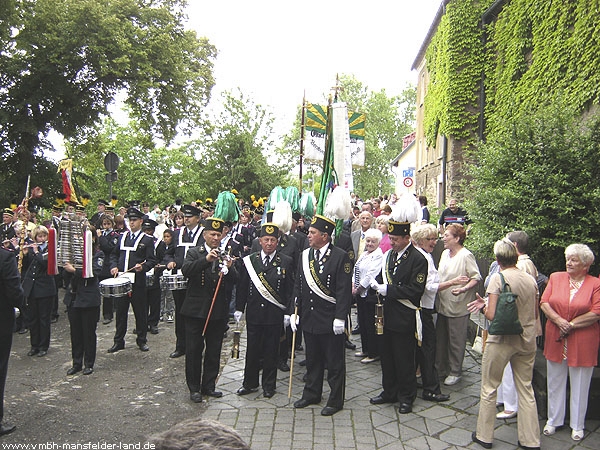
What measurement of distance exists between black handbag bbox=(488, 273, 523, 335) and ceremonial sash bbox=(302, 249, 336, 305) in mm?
1862

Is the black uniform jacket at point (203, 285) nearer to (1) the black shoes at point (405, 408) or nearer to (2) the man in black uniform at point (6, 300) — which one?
(2) the man in black uniform at point (6, 300)

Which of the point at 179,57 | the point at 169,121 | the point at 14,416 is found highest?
the point at 179,57

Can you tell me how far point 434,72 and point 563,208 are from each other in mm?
17409

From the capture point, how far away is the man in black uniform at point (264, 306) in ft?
20.1

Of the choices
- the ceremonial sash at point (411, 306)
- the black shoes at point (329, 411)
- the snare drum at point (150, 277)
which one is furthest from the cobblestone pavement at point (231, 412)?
the snare drum at point (150, 277)

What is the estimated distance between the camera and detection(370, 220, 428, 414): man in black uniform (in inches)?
222

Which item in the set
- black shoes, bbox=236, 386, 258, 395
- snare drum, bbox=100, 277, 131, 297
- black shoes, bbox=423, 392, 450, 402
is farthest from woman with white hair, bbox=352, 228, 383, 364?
snare drum, bbox=100, 277, 131, 297

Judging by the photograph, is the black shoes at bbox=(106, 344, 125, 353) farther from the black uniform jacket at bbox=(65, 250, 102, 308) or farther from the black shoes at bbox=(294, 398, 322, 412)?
the black shoes at bbox=(294, 398, 322, 412)

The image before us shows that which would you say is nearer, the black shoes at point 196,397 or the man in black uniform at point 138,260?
the black shoes at point 196,397

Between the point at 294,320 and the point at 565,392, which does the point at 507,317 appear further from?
the point at 294,320

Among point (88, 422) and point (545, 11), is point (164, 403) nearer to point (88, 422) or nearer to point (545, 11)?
point (88, 422)

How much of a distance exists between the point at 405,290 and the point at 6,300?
4.26 metres

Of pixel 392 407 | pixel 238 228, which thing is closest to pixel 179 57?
pixel 238 228

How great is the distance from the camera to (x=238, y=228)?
1102cm
